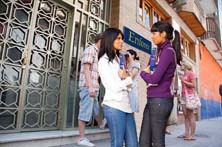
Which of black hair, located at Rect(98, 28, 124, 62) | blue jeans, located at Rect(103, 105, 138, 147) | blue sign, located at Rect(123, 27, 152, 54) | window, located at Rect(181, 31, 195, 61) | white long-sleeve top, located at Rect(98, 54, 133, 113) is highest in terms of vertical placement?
window, located at Rect(181, 31, 195, 61)

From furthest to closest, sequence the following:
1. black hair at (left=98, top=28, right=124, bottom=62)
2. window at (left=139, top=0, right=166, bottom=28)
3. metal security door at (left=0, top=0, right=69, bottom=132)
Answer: window at (left=139, top=0, right=166, bottom=28) < metal security door at (left=0, top=0, right=69, bottom=132) < black hair at (left=98, top=28, right=124, bottom=62)

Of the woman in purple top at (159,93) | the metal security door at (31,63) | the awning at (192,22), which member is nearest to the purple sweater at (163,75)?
the woman in purple top at (159,93)

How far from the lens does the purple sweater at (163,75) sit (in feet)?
6.32

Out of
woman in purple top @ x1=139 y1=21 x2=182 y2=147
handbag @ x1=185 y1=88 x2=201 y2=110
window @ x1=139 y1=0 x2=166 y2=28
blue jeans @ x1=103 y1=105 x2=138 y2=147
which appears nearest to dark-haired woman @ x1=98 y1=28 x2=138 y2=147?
blue jeans @ x1=103 y1=105 x2=138 y2=147

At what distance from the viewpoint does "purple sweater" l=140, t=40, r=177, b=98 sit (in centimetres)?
193

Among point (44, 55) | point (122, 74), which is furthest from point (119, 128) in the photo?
point (44, 55)

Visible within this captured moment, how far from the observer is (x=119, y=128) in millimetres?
1840

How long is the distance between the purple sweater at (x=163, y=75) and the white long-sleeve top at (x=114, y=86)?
0.21m

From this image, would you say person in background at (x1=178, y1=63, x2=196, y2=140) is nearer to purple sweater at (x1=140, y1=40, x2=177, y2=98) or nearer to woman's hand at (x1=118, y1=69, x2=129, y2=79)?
purple sweater at (x1=140, y1=40, x2=177, y2=98)

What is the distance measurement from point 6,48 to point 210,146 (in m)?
3.96

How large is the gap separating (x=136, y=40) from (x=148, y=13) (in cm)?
210

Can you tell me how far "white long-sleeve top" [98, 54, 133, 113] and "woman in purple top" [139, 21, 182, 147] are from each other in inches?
8.9

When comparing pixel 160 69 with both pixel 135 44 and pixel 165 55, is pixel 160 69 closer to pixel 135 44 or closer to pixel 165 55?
pixel 165 55

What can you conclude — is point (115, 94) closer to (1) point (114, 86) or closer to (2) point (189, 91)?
(1) point (114, 86)
